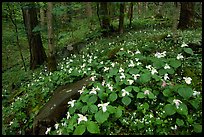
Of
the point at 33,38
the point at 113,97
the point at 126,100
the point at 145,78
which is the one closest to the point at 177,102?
the point at 145,78

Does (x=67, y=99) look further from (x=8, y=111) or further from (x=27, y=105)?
(x=8, y=111)

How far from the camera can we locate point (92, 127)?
A: 4.59 m

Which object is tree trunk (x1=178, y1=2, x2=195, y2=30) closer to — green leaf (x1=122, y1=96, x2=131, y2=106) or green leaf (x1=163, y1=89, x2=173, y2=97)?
green leaf (x1=163, y1=89, x2=173, y2=97)

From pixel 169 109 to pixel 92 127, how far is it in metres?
1.49

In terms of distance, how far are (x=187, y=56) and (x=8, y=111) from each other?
18.3ft

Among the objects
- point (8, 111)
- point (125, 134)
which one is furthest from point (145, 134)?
point (8, 111)

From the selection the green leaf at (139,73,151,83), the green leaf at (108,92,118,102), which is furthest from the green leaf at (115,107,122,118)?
the green leaf at (139,73,151,83)

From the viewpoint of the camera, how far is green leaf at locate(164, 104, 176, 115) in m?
4.71

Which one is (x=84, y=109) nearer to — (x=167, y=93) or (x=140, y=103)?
(x=140, y=103)

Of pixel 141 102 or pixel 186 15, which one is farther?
pixel 186 15

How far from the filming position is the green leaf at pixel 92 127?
4.55m

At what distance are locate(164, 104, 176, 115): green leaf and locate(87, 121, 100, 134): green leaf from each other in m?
1.34

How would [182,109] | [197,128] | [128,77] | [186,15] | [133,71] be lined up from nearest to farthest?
[197,128] < [182,109] < [128,77] < [133,71] < [186,15]

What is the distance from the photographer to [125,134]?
472 cm
